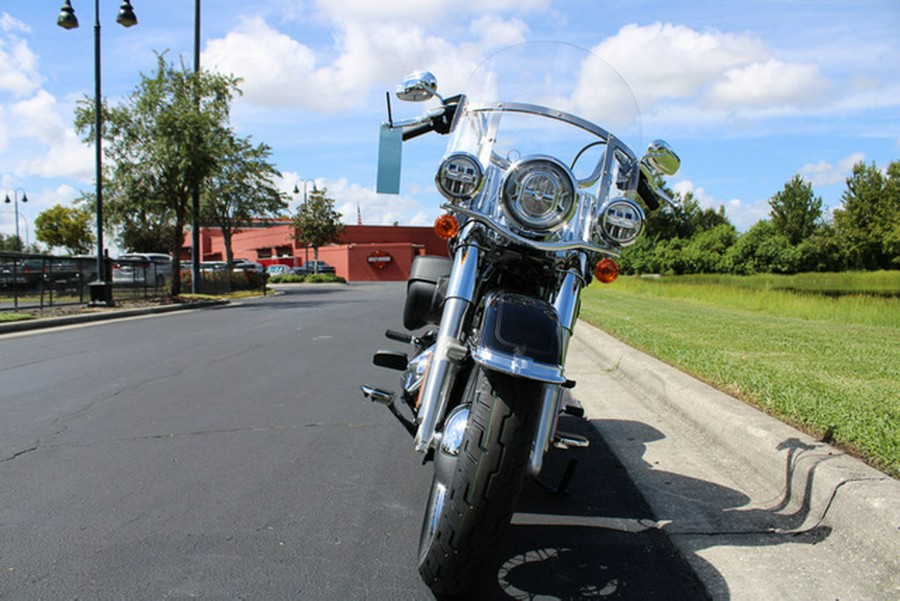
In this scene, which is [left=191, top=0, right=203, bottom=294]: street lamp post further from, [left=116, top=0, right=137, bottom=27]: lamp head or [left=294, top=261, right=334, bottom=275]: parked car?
[left=294, top=261, right=334, bottom=275]: parked car

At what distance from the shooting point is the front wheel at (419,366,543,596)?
8.00 ft

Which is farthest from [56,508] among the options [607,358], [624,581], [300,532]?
[607,358]

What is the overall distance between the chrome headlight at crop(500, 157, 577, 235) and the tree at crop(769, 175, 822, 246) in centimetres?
6935

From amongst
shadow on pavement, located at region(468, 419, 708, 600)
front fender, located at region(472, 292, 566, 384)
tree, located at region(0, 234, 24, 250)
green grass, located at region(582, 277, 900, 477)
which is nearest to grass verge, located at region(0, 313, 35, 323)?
green grass, located at region(582, 277, 900, 477)

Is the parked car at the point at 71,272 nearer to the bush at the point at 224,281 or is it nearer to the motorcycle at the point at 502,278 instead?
the bush at the point at 224,281

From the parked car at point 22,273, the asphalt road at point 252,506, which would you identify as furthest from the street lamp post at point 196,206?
the asphalt road at point 252,506

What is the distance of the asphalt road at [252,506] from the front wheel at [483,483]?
29 centimetres

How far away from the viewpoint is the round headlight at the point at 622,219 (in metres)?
3.13

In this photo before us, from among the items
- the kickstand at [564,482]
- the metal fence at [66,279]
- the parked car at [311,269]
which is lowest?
the parked car at [311,269]

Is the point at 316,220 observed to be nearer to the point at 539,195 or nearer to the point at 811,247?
the point at 811,247

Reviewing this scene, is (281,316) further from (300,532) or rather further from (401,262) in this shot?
(401,262)

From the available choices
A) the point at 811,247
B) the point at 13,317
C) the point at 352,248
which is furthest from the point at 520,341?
the point at 352,248

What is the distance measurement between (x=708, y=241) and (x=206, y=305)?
4340cm

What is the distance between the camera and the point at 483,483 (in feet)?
7.97
